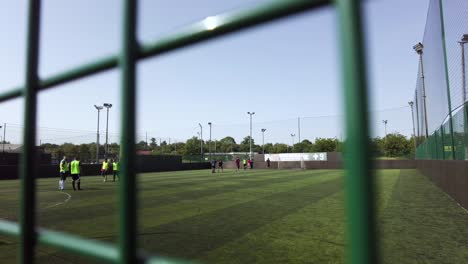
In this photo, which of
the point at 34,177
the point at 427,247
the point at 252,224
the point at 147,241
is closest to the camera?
the point at 34,177

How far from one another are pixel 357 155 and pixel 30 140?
1363 millimetres

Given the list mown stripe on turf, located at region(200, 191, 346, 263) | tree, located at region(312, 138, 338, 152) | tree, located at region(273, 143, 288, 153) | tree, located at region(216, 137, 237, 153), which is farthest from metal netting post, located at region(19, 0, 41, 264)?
tree, located at region(216, 137, 237, 153)

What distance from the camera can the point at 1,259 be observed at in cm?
541

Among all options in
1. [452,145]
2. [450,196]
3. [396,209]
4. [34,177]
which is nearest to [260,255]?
[34,177]

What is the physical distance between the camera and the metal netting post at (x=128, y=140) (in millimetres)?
1003

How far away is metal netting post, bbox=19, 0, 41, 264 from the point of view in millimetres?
1386

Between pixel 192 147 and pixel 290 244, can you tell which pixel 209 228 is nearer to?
pixel 290 244

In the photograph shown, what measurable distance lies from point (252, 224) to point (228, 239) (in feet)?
5.02

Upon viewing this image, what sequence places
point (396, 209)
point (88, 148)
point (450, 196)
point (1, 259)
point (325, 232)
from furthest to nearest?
point (88, 148) < point (450, 196) < point (396, 209) < point (325, 232) < point (1, 259)

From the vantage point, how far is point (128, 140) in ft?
3.47

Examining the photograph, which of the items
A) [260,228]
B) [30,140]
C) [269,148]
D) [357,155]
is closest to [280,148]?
[269,148]

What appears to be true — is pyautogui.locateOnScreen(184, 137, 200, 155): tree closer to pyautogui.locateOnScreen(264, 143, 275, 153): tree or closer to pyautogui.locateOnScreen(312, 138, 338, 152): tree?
pyautogui.locateOnScreen(264, 143, 275, 153): tree

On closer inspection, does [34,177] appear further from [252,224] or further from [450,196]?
[450,196]

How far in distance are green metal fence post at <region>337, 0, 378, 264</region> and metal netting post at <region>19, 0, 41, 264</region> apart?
1.24 meters
